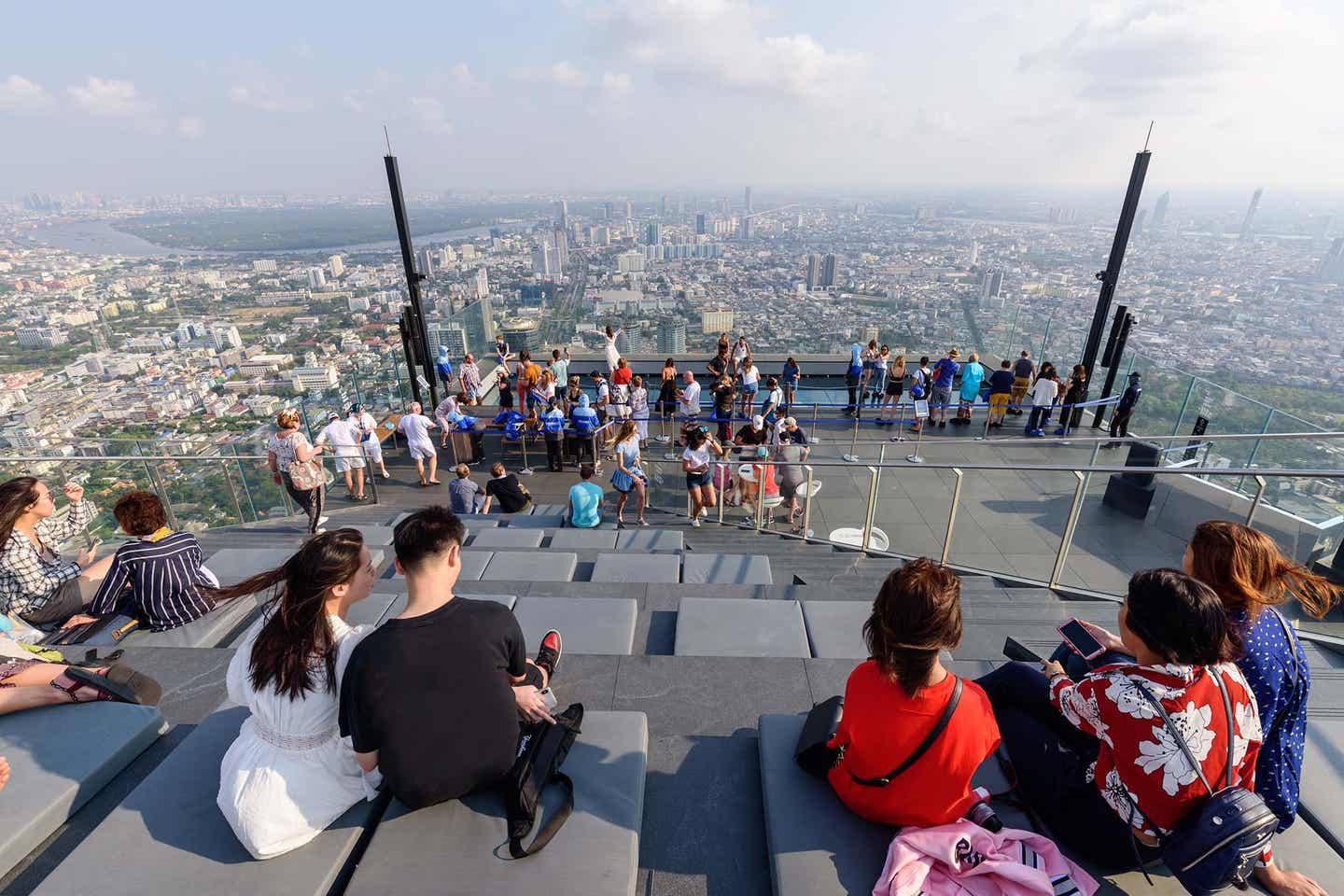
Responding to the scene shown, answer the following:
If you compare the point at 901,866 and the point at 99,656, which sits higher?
the point at 901,866

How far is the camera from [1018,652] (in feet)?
10.9

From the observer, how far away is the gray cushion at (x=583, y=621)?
11.9 ft

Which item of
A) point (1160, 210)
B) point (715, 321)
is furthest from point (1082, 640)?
point (1160, 210)

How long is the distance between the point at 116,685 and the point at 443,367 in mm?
10154

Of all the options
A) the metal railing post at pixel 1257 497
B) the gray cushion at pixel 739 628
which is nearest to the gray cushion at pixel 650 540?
the gray cushion at pixel 739 628

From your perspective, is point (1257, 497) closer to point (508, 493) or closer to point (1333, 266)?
point (508, 493)

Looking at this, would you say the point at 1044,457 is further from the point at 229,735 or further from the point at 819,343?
the point at 229,735

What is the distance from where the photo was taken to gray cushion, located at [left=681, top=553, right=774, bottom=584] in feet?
16.1

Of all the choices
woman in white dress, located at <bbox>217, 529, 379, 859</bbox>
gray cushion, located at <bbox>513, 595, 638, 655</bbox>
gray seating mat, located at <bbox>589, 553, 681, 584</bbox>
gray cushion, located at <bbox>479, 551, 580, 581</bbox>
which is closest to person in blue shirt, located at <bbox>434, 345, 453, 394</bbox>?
gray cushion, located at <bbox>479, 551, 580, 581</bbox>

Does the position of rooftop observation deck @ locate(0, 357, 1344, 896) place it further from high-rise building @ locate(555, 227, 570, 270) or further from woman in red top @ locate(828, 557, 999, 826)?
high-rise building @ locate(555, 227, 570, 270)

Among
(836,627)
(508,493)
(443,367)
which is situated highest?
(836,627)

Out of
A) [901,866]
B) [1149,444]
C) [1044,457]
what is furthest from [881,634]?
[1044,457]

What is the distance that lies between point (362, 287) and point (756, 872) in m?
30.5

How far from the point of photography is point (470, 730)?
204 cm
